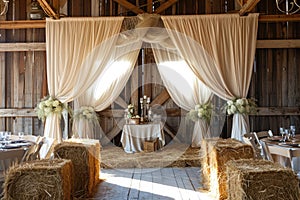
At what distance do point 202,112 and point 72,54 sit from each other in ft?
10.3

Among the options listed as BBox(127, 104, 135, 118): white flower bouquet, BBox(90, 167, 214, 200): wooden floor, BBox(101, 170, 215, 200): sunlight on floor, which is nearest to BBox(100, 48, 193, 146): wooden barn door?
BBox(127, 104, 135, 118): white flower bouquet

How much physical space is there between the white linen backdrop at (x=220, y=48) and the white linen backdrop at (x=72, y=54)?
4.41 feet

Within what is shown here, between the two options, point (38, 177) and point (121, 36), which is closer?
point (38, 177)

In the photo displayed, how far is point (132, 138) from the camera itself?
318 inches

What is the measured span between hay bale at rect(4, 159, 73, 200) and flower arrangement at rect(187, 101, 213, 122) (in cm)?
522

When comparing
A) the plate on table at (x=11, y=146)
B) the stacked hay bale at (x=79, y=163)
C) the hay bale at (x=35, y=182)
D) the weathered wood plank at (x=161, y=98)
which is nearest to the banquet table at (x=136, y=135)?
the weathered wood plank at (x=161, y=98)

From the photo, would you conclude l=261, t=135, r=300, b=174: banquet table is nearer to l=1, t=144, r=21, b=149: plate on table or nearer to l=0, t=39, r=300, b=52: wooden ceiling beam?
l=1, t=144, r=21, b=149: plate on table

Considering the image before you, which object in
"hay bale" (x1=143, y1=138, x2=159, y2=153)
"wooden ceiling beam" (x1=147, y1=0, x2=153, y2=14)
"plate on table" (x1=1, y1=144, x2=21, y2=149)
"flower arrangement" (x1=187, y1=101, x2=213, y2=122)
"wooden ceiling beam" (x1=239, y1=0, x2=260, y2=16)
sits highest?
"wooden ceiling beam" (x1=147, y1=0, x2=153, y2=14)

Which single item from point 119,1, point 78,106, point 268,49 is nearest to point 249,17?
point 268,49

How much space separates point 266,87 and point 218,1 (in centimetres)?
232

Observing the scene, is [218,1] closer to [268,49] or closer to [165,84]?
[268,49]

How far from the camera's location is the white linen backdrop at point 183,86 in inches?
340

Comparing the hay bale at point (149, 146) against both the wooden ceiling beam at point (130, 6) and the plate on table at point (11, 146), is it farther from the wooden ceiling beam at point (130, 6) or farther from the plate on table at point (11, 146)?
the plate on table at point (11, 146)

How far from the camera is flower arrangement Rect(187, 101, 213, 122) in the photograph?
27.8 feet
